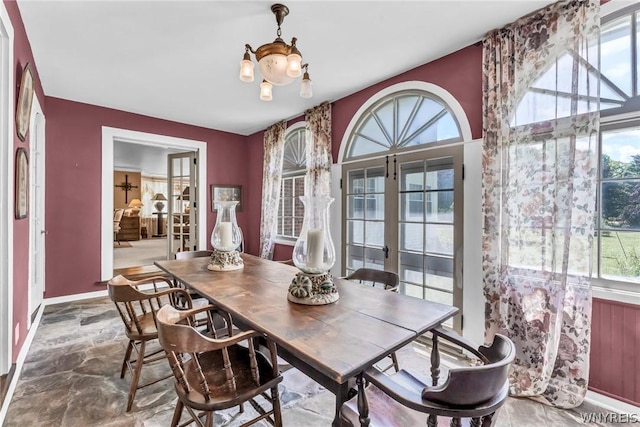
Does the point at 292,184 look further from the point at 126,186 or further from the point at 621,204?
the point at 126,186

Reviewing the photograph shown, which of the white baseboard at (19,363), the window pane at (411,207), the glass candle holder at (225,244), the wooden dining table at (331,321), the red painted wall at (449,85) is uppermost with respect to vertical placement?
the red painted wall at (449,85)

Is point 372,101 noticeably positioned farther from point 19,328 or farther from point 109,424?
point 19,328

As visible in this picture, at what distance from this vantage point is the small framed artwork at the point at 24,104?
2.11 metres

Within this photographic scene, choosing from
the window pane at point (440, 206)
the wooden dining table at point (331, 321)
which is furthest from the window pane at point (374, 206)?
the wooden dining table at point (331, 321)

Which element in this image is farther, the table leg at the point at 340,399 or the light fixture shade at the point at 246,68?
the light fixture shade at the point at 246,68

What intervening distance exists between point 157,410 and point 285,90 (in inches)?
129

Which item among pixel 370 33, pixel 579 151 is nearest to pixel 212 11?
pixel 370 33

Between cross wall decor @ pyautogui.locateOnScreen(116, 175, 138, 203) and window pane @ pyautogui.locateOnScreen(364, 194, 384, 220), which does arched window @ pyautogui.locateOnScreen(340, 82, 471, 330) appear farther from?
cross wall decor @ pyautogui.locateOnScreen(116, 175, 138, 203)

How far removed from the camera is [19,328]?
7.78 feet

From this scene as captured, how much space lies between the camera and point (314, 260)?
1.59 meters

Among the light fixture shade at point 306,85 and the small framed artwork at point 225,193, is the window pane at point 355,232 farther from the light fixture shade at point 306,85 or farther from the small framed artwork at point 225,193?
the small framed artwork at point 225,193

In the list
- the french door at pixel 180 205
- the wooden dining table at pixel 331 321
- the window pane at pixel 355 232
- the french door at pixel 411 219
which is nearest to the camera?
the wooden dining table at pixel 331 321

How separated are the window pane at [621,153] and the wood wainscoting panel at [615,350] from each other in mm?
843

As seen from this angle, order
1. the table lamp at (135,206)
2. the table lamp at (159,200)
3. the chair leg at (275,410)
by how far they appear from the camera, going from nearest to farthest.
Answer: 1. the chair leg at (275,410)
2. the table lamp at (135,206)
3. the table lamp at (159,200)
